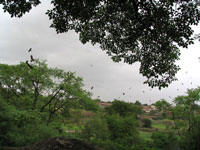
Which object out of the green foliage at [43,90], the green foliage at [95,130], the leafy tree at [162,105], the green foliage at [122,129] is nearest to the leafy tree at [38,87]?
the green foliage at [43,90]

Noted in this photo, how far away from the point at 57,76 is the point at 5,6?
15.3 m

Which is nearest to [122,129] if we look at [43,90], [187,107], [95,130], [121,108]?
[95,130]

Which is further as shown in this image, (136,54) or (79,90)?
(79,90)

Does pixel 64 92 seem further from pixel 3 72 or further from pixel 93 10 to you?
pixel 93 10

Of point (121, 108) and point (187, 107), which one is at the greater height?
point (187, 107)

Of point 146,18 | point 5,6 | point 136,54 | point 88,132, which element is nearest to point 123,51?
point 136,54

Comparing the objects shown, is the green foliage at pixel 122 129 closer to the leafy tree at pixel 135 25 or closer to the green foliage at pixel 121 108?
the green foliage at pixel 121 108

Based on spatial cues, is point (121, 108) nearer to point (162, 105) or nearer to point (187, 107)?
point (162, 105)

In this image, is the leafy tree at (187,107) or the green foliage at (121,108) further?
the green foliage at (121,108)

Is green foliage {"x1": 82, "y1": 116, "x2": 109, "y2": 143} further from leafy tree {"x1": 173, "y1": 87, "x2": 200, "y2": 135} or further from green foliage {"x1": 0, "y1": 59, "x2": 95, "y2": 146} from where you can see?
leafy tree {"x1": 173, "y1": 87, "x2": 200, "y2": 135}

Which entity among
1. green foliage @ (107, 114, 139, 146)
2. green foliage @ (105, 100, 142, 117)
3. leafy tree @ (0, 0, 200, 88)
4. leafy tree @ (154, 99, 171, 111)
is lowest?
green foliage @ (107, 114, 139, 146)

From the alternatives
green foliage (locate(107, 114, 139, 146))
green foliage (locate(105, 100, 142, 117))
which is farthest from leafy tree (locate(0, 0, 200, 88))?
green foliage (locate(105, 100, 142, 117))

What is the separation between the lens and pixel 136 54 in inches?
340

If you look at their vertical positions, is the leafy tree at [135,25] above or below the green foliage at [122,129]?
above
